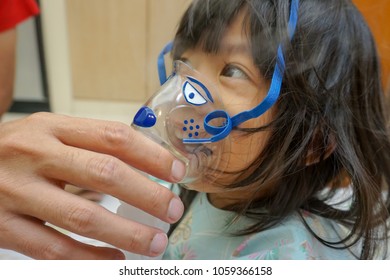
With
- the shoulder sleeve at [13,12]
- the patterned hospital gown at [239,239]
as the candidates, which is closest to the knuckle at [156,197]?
the patterned hospital gown at [239,239]

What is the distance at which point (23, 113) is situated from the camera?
869 mm

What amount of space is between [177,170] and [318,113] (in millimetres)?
270

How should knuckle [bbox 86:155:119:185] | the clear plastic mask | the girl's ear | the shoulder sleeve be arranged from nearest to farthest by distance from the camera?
knuckle [bbox 86:155:119:185], the clear plastic mask, the girl's ear, the shoulder sleeve

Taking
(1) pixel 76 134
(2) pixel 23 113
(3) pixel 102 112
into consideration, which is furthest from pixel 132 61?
(1) pixel 76 134

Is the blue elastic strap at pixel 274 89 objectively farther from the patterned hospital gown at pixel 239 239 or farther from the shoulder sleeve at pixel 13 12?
the shoulder sleeve at pixel 13 12

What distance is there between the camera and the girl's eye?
0.61m

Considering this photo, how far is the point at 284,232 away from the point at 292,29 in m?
0.31

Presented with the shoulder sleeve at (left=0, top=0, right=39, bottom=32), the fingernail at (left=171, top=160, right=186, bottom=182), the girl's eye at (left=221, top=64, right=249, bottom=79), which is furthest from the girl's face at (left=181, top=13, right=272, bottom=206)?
the shoulder sleeve at (left=0, top=0, right=39, bottom=32)

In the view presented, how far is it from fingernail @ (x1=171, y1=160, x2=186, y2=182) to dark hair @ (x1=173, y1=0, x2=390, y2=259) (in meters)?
0.15

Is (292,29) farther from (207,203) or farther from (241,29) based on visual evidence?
(207,203)

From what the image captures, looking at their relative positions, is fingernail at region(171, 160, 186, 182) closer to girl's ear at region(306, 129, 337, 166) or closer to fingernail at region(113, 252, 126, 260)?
fingernail at region(113, 252, 126, 260)

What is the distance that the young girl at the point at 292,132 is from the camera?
1.99 feet

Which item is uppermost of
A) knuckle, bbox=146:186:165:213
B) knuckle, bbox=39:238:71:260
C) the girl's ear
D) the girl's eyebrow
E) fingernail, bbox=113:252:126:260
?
the girl's eyebrow

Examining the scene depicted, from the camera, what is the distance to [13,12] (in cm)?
107
